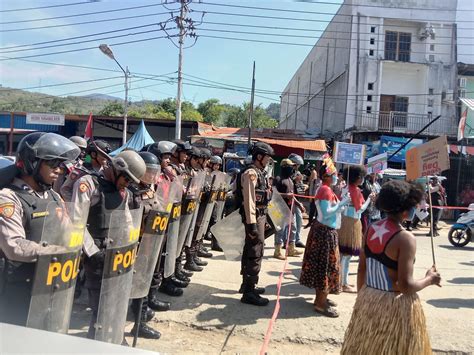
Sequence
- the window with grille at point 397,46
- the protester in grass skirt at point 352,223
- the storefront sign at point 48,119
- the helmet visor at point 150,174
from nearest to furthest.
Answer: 1. the helmet visor at point 150,174
2. the protester in grass skirt at point 352,223
3. the window with grille at point 397,46
4. the storefront sign at point 48,119

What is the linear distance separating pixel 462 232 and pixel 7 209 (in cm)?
1077

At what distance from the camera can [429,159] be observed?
425 centimetres

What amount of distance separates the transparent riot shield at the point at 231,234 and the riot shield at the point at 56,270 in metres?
2.94

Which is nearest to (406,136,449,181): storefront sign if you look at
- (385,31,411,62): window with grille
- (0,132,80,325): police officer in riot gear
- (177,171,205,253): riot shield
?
(177,171,205,253): riot shield

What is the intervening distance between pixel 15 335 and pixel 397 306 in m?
2.20

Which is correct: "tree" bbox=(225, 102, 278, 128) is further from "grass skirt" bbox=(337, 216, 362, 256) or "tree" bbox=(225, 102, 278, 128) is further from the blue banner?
A: "grass skirt" bbox=(337, 216, 362, 256)

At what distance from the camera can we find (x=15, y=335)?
1616 millimetres

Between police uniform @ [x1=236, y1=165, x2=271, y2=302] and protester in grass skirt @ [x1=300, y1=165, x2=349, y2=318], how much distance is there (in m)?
0.60

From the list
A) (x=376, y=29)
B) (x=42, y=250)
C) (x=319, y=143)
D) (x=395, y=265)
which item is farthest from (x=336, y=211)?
(x=376, y=29)

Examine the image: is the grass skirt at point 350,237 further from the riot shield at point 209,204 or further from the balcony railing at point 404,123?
the balcony railing at point 404,123

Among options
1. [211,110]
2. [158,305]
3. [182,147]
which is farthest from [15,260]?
[211,110]

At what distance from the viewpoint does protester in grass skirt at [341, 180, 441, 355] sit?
8.43ft

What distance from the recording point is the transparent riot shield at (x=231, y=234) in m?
5.16

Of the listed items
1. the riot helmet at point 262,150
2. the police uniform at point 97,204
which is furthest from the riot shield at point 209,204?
the police uniform at point 97,204
